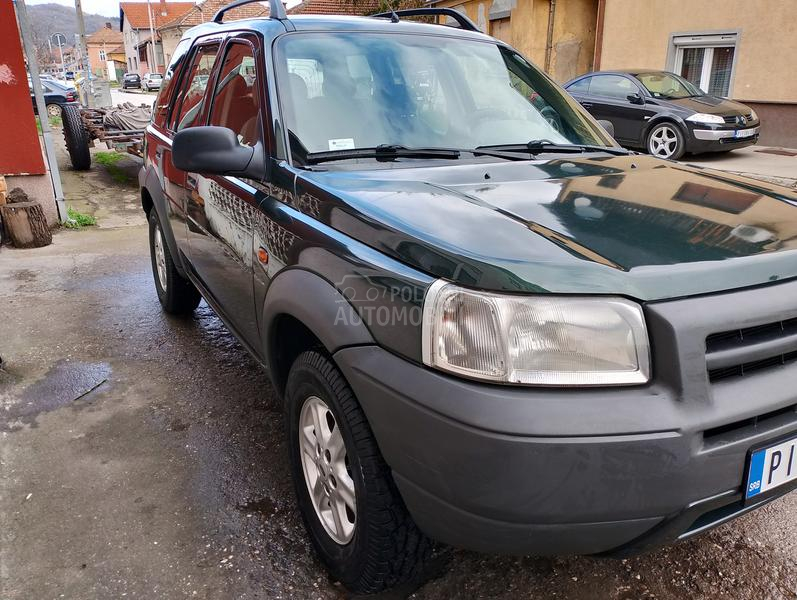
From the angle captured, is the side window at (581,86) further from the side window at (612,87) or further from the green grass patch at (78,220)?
the green grass patch at (78,220)

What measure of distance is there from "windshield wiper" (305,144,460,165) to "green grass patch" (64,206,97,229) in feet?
19.7

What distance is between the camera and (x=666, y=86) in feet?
38.0

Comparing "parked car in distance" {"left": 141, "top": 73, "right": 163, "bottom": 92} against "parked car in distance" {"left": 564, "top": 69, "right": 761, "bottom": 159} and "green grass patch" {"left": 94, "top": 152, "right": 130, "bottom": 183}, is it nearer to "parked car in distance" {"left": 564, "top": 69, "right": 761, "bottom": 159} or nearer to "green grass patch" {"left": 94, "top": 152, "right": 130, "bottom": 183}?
"green grass patch" {"left": 94, "top": 152, "right": 130, "bottom": 183}

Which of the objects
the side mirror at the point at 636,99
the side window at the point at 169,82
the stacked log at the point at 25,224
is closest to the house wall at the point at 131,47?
the side mirror at the point at 636,99

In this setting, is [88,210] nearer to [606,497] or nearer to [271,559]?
[271,559]

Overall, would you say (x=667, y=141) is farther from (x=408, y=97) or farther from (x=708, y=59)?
(x=408, y=97)

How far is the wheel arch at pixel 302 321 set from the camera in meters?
1.84

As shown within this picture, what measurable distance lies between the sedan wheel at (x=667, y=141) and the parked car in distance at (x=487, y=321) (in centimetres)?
923

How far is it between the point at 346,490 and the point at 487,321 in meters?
0.82

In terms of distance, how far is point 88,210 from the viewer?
27.0 ft

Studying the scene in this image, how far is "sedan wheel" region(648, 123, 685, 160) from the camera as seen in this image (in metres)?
10.9

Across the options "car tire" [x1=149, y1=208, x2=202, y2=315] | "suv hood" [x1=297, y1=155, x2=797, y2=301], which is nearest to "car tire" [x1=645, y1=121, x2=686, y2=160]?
"car tire" [x1=149, y1=208, x2=202, y2=315]

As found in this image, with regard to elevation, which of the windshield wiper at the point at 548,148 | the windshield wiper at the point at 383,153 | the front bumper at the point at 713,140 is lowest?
the front bumper at the point at 713,140

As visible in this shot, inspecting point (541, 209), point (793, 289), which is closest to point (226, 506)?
point (541, 209)
